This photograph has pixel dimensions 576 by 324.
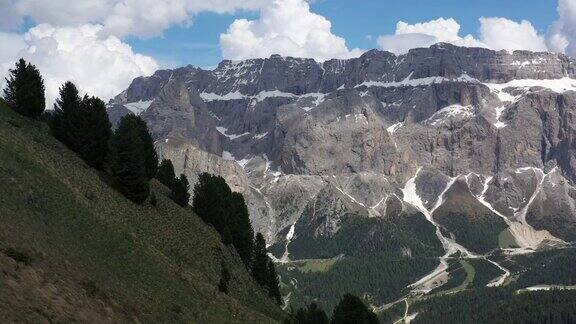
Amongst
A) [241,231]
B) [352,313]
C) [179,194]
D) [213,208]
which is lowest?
[352,313]

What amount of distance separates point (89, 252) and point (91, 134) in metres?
25.0

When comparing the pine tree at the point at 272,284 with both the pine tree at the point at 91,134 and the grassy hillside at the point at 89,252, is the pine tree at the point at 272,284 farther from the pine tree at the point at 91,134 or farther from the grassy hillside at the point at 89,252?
the pine tree at the point at 91,134

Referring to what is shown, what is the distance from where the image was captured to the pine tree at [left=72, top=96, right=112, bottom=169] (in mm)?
62062


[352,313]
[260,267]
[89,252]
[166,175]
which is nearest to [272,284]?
[260,267]

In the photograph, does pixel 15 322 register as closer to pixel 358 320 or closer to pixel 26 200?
pixel 26 200

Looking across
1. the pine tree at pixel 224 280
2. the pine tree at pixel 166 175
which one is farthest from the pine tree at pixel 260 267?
the pine tree at pixel 224 280

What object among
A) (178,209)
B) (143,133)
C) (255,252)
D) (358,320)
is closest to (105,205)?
(178,209)

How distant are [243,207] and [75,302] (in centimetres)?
6143

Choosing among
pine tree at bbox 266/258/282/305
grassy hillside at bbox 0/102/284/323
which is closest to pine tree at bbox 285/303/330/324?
grassy hillside at bbox 0/102/284/323

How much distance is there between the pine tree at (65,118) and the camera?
61.9m

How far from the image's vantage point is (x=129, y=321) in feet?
115

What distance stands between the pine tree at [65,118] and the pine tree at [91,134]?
504 millimetres

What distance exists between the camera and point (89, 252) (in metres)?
40.2

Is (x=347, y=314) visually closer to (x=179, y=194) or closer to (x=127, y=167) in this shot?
(x=179, y=194)
